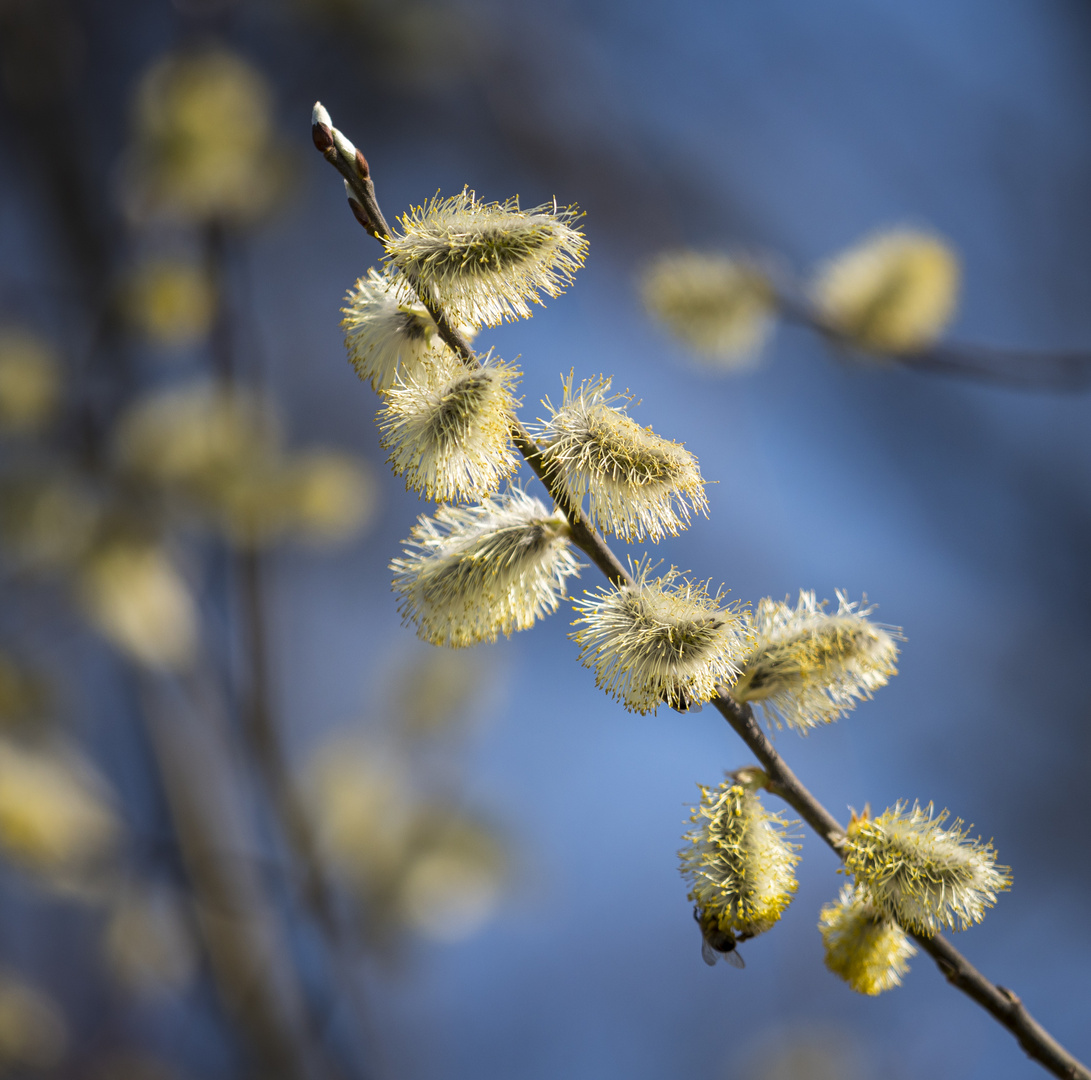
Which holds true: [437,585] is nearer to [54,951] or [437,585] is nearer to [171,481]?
[171,481]

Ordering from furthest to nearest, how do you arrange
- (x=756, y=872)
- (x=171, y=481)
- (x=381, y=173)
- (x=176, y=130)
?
(x=381, y=173)
(x=171, y=481)
(x=176, y=130)
(x=756, y=872)

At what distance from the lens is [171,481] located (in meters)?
1.73

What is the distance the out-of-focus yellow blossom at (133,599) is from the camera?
5.38 feet

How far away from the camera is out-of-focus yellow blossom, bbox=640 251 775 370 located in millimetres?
1172

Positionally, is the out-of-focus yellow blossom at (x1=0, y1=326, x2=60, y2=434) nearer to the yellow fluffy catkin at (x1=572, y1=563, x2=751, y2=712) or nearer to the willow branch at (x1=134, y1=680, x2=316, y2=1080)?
the willow branch at (x1=134, y1=680, x2=316, y2=1080)

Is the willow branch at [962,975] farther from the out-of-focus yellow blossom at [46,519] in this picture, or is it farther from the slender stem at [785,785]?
the out-of-focus yellow blossom at [46,519]

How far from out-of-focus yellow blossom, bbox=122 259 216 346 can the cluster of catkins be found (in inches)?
46.1

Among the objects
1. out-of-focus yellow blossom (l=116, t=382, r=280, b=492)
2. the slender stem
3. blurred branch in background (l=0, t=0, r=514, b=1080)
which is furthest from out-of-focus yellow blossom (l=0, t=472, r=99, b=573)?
the slender stem

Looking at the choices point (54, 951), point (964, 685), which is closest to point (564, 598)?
point (964, 685)

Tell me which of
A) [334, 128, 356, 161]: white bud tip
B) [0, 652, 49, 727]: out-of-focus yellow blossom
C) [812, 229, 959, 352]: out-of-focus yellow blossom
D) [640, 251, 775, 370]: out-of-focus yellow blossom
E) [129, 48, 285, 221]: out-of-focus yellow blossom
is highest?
[129, 48, 285, 221]: out-of-focus yellow blossom

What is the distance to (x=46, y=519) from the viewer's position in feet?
5.45

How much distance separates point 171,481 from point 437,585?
1.38 metres

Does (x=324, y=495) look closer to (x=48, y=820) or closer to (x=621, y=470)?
(x=48, y=820)

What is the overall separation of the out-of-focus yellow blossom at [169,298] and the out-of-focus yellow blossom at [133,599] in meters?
0.42
